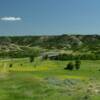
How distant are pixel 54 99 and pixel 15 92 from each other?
7.21 m

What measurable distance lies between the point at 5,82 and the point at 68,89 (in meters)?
12.3

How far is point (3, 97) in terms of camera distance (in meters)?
47.5

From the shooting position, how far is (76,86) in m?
61.5

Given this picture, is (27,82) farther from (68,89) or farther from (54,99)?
(54,99)

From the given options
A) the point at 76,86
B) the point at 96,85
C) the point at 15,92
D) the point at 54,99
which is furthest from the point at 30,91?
the point at 96,85

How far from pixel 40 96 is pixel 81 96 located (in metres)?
6.09

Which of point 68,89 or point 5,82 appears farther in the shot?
point 5,82

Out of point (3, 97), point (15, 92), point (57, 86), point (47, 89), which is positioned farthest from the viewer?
Result: point (57, 86)

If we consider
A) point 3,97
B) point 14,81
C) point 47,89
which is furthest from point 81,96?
point 14,81

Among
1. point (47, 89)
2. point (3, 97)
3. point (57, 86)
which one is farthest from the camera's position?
point (57, 86)

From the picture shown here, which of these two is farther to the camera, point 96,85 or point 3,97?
point 96,85

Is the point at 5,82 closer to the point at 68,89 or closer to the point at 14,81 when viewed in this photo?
the point at 14,81

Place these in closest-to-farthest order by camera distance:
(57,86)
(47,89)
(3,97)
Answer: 1. (3,97)
2. (47,89)
3. (57,86)

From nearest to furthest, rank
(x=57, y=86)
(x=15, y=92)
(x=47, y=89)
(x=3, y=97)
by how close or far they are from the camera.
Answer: (x=3, y=97) → (x=15, y=92) → (x=47, y=89) → (x=57, y=86)
